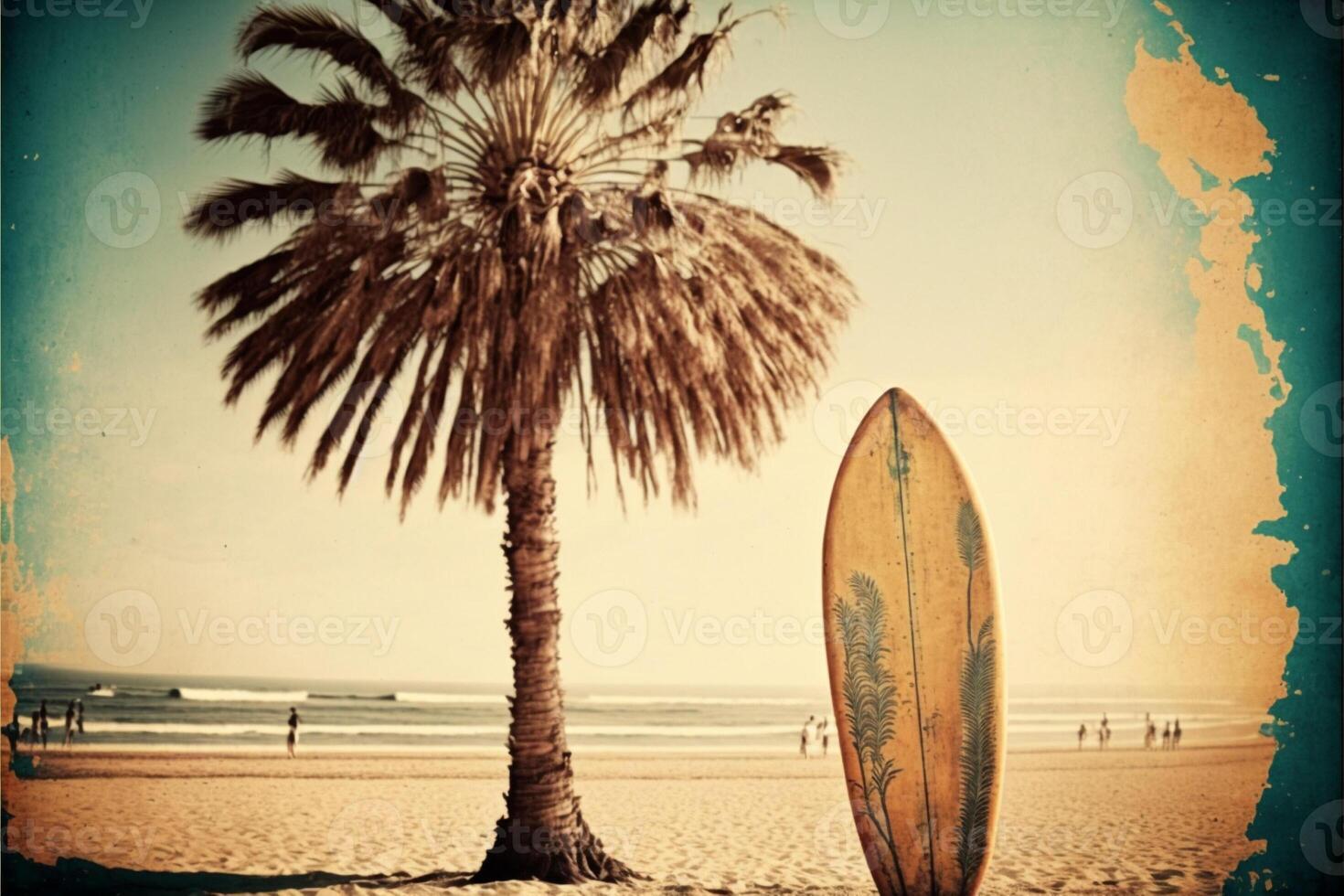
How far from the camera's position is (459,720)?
74.0 feet

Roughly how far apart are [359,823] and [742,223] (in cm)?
595

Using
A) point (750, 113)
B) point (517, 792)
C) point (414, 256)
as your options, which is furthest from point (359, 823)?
point (750, 113)

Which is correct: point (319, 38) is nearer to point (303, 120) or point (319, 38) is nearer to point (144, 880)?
point (303, 120)

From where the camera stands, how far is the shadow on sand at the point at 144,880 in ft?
23.3

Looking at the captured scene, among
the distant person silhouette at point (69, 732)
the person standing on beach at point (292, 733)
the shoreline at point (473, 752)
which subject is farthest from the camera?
the person standing on beach at point (292, 733)

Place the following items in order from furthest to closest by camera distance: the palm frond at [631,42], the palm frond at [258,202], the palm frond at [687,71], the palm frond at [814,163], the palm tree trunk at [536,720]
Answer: the palm frond at [814,163]
the palm frond at [258,202]
the palm tree trunk at [536,720]
the palm frond at [687,71]
the palm frond at [631,42]

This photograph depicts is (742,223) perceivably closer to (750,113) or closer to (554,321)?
(750,113)

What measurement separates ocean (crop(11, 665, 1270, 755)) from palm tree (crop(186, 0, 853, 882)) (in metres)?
4.84

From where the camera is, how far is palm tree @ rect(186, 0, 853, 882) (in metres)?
6.69

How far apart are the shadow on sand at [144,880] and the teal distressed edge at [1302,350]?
18.1ft

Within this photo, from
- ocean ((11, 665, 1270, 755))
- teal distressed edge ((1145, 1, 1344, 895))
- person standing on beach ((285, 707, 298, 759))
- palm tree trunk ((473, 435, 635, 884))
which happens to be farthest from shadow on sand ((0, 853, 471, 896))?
person standing on beach ((285, 707, 298, 759))

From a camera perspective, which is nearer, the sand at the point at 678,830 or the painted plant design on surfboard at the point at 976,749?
the painted plant design on surfboard at the point at 976,749

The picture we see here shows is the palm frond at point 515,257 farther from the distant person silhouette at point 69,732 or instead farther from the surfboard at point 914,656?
the distant person silhouette at point 69,732

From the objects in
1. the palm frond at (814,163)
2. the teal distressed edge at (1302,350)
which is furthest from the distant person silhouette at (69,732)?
the teal distressed edge at (1302,350)
